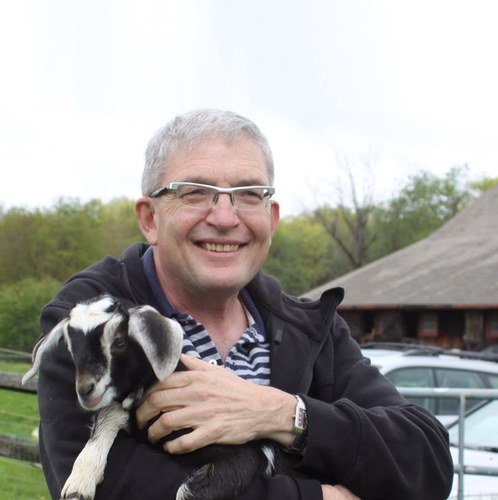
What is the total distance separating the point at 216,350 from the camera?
314cm

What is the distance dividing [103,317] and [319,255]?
7407 centimetres

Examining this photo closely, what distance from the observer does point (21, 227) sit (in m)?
55.2

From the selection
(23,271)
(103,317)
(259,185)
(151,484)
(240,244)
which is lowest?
(23,271)

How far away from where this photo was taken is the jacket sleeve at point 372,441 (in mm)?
2828

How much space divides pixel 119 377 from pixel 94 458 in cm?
25

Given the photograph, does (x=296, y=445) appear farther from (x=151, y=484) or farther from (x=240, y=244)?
(x=240, y=244)

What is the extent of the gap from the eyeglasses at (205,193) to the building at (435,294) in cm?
2911

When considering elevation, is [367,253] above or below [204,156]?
below

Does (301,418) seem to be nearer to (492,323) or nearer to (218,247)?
(218,247)

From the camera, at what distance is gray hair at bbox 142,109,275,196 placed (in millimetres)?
3086

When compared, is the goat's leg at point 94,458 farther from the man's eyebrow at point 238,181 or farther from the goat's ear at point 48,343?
the man's eyebrow at point 238,181

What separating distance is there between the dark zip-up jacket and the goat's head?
13cm

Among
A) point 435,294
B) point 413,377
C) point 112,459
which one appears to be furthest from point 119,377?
point 435,294

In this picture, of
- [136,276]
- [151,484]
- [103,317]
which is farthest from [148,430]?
[136,276]
